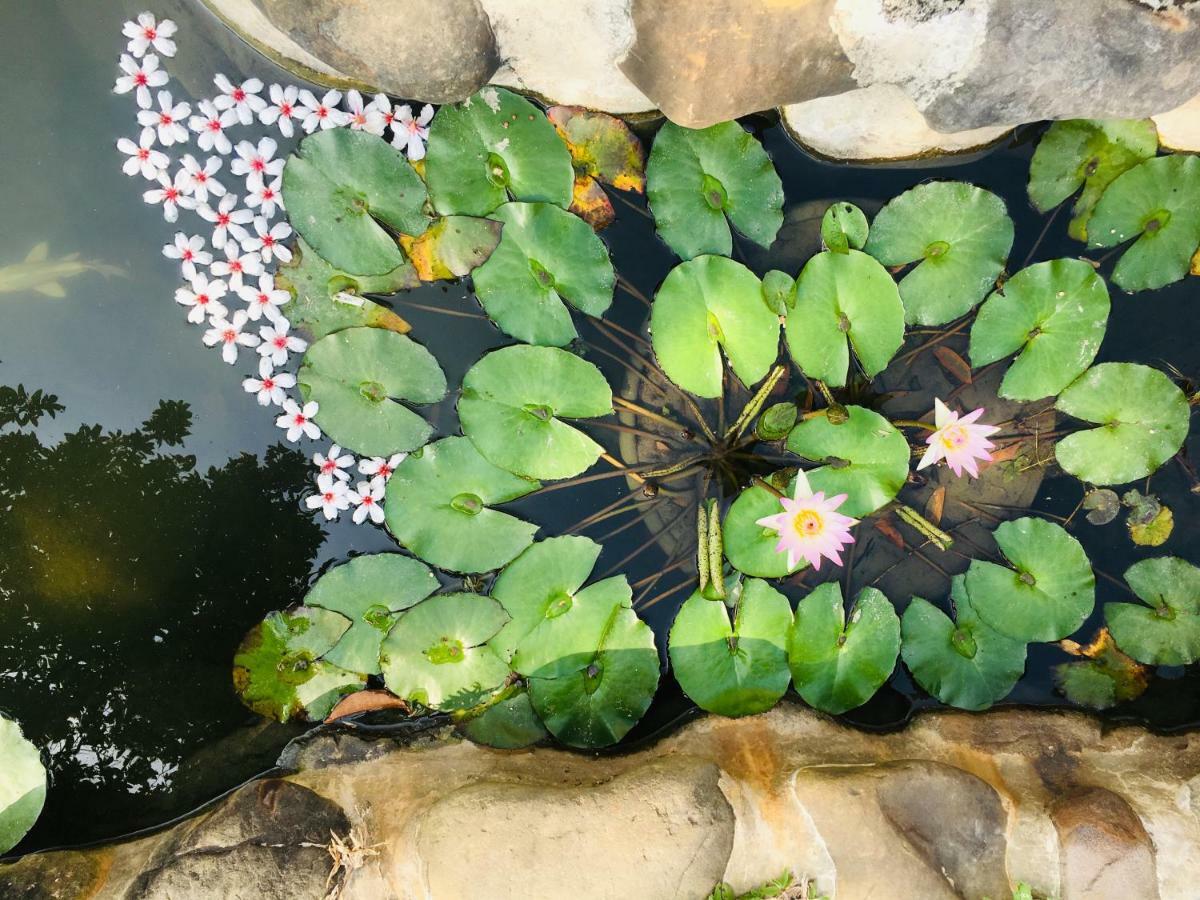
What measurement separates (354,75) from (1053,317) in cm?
329

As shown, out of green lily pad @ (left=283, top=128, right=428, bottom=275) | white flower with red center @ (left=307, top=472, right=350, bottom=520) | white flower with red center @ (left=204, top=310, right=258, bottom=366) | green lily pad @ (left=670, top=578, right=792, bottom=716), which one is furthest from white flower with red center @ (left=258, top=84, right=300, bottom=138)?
green lily pad @ (left=670, top=578, right=792, bottom=716)

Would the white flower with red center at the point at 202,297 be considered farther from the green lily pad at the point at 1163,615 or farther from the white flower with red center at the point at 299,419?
the green lily pad at the point at 1163,615

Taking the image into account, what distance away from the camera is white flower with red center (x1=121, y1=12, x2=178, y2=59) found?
3465mm

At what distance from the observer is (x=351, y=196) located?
3400 mm

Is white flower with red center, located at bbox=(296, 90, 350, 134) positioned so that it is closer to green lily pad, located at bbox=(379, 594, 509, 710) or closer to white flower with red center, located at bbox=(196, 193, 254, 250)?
white flower with red center, located at bbox=(196, 193, 254, 250)

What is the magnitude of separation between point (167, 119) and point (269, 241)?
0.75 metres

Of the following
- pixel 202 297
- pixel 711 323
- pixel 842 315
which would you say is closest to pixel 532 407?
pixel 711 323

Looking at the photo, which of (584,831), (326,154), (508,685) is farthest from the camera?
(508,685)

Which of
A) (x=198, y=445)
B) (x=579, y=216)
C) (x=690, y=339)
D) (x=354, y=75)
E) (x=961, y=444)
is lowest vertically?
(x=961, y=444)

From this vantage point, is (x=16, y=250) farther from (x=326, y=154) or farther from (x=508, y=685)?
(x=508, y=685)

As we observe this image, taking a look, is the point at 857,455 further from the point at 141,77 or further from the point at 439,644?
the point at 141,77

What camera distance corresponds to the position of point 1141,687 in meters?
3.79

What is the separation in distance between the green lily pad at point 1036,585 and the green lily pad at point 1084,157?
59.7 inches

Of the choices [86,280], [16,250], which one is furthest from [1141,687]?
[16,250]
